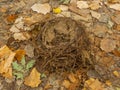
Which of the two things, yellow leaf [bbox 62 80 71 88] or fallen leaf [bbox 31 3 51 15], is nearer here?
yellow leaf [bbox 62 80 71 88]

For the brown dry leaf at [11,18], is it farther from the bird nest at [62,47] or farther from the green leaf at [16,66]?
the green leaf at [16,66]

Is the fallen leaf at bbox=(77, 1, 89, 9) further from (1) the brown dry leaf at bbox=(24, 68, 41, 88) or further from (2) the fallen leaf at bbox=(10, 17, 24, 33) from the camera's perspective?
(1) the brown dry leaf at bbox=(24, 68, 41, 88)

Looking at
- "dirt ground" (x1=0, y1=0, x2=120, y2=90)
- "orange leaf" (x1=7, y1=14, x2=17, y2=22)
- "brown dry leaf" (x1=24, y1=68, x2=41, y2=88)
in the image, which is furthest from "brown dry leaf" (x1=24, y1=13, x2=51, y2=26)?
"brown dry leaf" (x1=24, y1=68, x2=41, y2=88)

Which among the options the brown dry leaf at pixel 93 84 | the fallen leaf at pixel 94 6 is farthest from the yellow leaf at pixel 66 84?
the fallen leaf at pixel 94 6

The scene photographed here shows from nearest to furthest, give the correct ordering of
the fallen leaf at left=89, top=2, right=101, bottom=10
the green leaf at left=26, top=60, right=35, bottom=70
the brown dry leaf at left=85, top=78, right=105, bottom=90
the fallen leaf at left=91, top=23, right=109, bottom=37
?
the brown dry leaf at left=85, top=78, right=105, bottom=90 < the green leaf at left=26, top=60, right=35, bottom=70 < the fallen leaf at left=91, top=23, right=109, bottom=37 < the fallen leaf at left=89, top=2, right=101, bottom=10

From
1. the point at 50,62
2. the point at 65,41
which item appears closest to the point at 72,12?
the point at 65,41

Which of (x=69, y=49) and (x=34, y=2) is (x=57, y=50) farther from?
(x=34, y=2)
